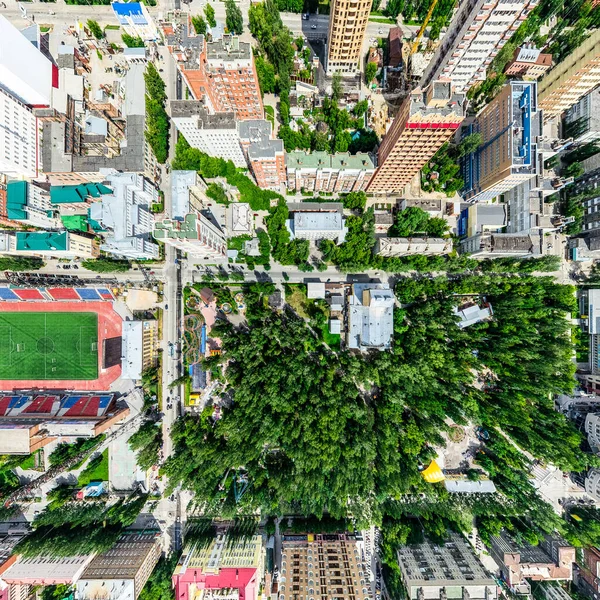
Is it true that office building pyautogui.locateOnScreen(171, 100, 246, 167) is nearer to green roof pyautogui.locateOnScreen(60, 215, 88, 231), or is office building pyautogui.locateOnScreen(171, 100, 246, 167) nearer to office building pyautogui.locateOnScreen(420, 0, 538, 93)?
green roof pyautogui.locateOnScreen(60, 215, 88, 231)

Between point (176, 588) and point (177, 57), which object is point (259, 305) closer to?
point (177, 57)

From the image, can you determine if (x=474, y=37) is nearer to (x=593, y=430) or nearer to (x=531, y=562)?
(x=593, y=430)

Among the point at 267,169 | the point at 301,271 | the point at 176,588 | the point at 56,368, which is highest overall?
the point at 267,169

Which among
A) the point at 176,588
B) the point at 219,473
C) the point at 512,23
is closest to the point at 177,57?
the point at 512,23

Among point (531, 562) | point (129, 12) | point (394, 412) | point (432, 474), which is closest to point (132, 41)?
point (129, 12)

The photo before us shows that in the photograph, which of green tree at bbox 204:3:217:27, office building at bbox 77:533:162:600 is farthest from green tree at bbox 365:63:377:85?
office building at bbox 77:533:162:600

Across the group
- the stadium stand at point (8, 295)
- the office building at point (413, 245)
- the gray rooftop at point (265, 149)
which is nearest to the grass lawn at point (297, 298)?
the office building at point (413, 245)
